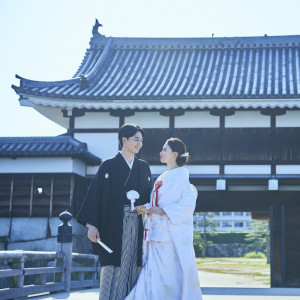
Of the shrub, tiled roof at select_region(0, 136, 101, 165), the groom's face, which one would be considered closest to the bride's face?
the groom's face

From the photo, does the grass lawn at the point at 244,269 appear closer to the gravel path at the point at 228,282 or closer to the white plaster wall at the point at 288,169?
the gravel path at the point at 228,282

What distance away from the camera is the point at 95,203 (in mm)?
5871

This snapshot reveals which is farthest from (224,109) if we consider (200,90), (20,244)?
(20,244)

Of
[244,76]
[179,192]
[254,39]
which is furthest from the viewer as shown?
[254,39]

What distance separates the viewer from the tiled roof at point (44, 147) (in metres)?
14.6

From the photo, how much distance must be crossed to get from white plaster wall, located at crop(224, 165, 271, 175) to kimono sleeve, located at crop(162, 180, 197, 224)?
9.44 metres

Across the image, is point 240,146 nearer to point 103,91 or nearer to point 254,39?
point 103,91

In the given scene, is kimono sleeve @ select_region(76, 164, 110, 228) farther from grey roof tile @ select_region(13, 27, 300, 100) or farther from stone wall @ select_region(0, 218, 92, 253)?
grey roof tile @ select_region(13, 27, 300, 100)

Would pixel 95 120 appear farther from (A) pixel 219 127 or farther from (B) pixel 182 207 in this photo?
(B) pixel 182 207

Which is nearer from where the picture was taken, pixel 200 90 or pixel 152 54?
pixel 200 90

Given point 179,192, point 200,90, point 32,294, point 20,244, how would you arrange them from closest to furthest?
1. point 179,192
2. point 32,294
3. point 20,244
4. point 200,90

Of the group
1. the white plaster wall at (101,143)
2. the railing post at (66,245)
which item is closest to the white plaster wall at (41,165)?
the white plaster wall at (101,143)

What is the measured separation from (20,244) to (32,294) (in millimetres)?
5698

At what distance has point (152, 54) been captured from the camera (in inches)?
768
